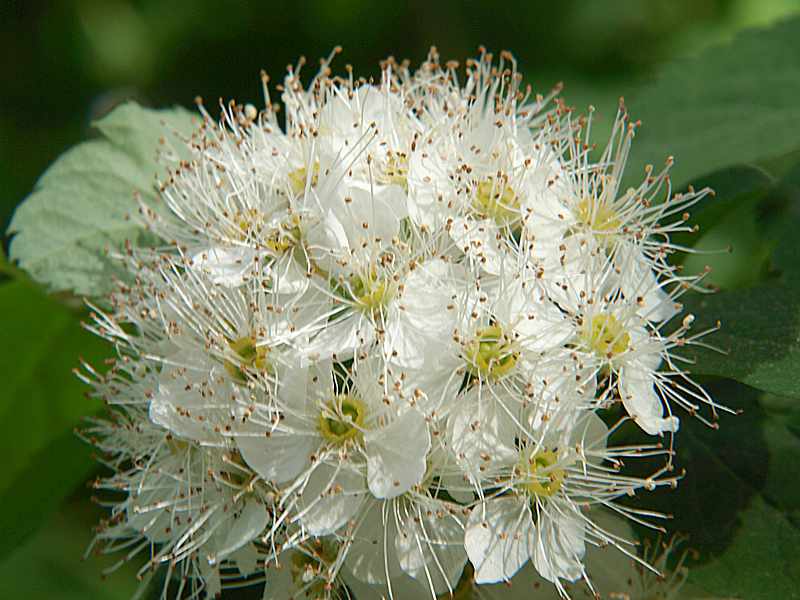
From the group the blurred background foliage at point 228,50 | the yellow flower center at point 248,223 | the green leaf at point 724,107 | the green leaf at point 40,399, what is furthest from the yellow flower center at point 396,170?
the blurred background foliage at point 228,50

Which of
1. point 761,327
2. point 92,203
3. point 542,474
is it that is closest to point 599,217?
point 761,327

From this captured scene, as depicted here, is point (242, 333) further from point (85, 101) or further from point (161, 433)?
point (85, 101)

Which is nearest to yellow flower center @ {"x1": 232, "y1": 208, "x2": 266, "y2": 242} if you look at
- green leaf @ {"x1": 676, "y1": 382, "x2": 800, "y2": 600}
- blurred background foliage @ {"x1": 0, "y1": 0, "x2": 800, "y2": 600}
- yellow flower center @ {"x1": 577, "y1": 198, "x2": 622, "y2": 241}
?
yellow flower center @ {"x1": 577, "y1": 198, "x2": 622, "y2": 241}

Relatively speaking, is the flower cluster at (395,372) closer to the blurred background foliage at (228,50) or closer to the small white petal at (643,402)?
the small white petal at (643,402)

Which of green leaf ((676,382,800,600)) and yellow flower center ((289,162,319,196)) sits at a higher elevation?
yellow flower center ((289,162,319,196))

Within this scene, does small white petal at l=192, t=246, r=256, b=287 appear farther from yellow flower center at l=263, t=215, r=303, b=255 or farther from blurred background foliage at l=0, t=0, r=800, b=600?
blurred background foliage at l=0, t=0, r=800, b=600

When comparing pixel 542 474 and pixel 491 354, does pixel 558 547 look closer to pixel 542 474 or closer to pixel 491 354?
pixel 542 474
